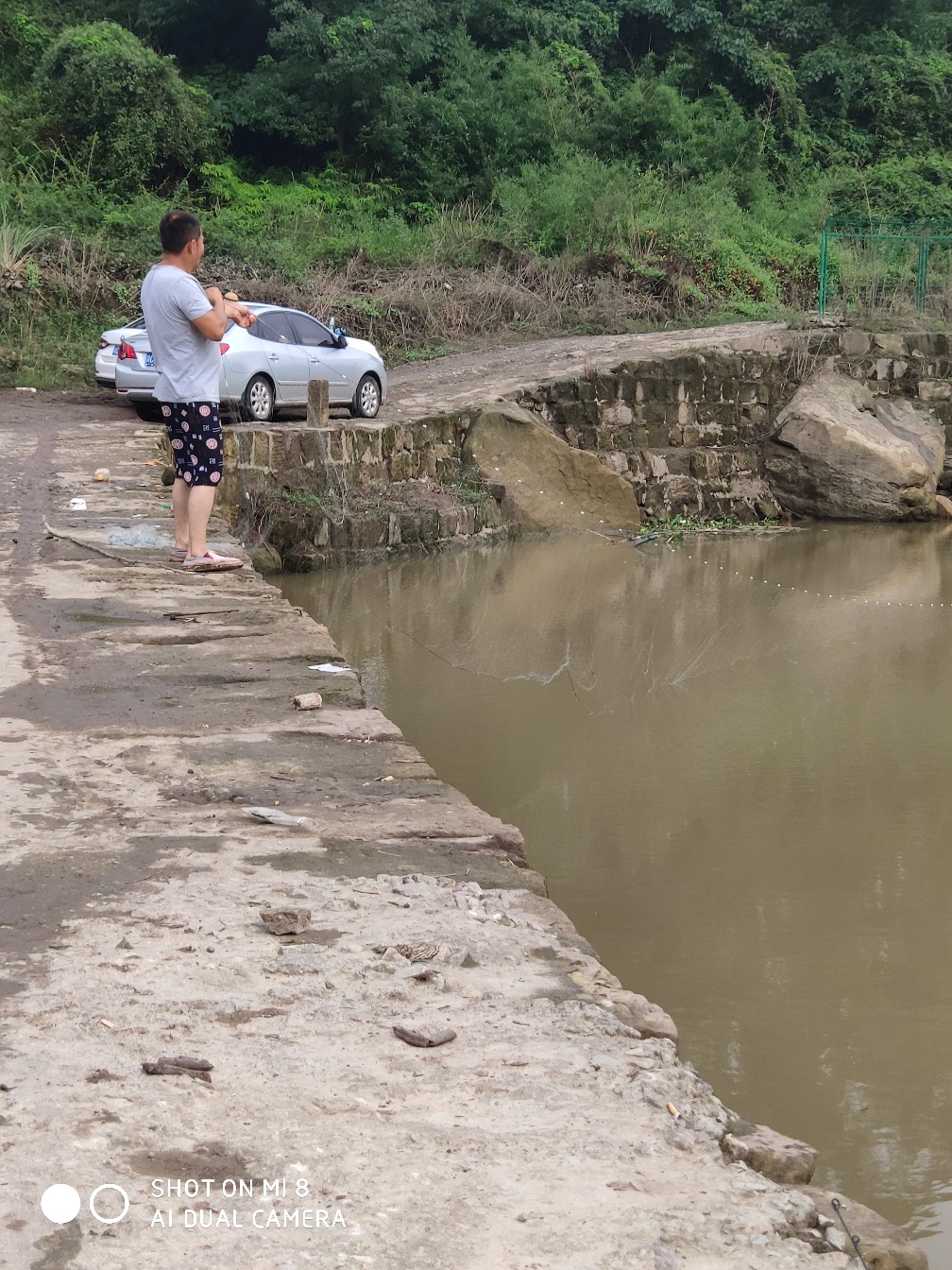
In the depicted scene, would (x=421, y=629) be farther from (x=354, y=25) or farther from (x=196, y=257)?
(x=354, y=25)

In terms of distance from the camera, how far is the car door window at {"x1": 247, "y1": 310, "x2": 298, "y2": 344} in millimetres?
13375

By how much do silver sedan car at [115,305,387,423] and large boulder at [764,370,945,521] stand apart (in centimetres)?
579

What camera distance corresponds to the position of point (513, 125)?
26.0 m

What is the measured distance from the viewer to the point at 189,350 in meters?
6.58

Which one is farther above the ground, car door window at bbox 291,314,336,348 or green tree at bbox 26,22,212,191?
green tree at bbox 26,22,212,191

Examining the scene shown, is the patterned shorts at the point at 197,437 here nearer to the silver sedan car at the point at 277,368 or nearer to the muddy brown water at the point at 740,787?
the muddy brown water at the point at 740,787

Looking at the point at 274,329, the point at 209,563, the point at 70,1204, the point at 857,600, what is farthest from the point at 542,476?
the point at 70,1204

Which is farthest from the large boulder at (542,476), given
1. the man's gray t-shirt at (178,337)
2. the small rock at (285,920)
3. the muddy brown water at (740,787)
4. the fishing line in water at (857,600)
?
the small rock at (285,920)

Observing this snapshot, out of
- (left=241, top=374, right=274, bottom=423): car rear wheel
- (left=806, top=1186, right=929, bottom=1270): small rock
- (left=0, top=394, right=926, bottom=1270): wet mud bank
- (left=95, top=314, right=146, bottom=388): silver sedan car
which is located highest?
(left=95, top=314, right=146, bottom=388): silver sedan car

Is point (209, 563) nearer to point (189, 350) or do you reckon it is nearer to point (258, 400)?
point (189, 350)

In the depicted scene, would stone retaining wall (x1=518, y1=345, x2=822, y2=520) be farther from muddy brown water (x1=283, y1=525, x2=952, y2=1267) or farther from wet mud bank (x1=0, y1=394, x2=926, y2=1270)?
wet mud bank (x1=0, y1=394, x2=926, y2=1270)

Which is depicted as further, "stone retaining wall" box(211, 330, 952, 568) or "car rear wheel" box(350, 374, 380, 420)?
"car rear wheel" box(350, 374, 380, 420)

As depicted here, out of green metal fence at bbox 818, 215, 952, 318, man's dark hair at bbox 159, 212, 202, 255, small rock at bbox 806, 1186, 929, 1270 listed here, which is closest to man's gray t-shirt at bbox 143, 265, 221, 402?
man's dark hair at bbox 159, 212, 202, 255

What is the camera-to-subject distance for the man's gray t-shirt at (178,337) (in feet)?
21.0
